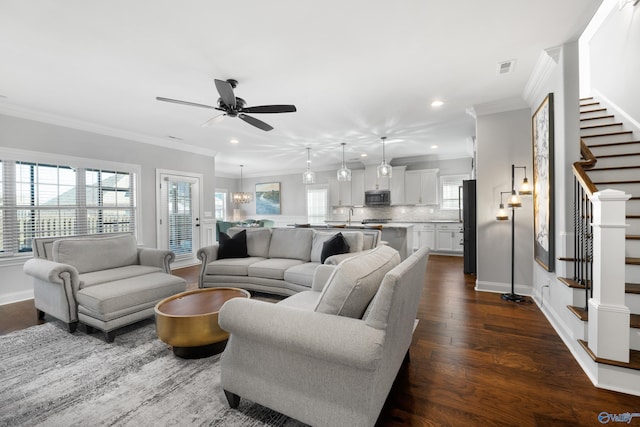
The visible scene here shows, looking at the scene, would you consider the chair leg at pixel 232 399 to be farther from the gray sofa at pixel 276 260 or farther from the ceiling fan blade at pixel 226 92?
the ceiling fan blade at pixel 226 92

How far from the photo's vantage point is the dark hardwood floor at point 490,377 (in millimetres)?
1585

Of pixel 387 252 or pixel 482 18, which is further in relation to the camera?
pixel 482 18

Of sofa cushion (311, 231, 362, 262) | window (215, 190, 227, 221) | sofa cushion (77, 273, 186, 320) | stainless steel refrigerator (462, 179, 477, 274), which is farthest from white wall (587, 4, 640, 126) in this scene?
window (215, 190, 227, 221)

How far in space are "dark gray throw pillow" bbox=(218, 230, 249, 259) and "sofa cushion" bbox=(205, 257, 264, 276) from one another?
0.13m

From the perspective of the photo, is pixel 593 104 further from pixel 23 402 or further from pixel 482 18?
pixel 23 402

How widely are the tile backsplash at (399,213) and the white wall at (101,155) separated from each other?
12.7ft

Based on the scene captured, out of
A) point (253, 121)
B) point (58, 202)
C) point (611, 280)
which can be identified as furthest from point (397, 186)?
point (58, 202)

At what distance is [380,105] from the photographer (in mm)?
3896

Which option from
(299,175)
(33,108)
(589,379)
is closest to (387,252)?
(589,379)

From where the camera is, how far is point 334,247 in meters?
3.47

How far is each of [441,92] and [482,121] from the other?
932 mm

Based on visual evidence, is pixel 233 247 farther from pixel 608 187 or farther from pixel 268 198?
pixel 268 198

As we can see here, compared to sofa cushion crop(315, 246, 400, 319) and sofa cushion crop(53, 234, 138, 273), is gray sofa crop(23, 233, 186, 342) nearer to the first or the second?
sofa cushion crop(53, 234, 138, 273)

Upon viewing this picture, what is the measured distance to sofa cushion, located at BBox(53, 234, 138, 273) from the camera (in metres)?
3.09
